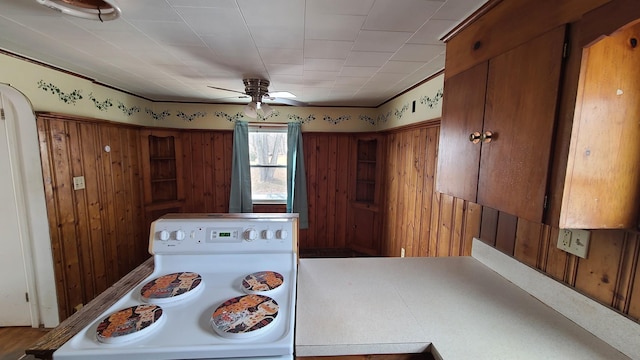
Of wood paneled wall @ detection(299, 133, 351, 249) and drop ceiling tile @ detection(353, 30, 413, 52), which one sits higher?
drop ceiling tile @ detection(353, 30, 413, 52)

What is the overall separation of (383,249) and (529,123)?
→ 298cm

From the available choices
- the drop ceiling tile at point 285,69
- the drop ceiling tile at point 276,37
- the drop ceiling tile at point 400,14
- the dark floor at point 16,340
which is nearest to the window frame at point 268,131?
the drop ceiling tile at point 285,69

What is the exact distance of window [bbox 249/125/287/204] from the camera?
12.7 feet

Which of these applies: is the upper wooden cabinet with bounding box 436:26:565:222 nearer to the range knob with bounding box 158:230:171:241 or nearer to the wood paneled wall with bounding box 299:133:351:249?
the range knob with bounding box 158:230:171:241

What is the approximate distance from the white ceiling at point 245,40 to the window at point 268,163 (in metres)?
1.35

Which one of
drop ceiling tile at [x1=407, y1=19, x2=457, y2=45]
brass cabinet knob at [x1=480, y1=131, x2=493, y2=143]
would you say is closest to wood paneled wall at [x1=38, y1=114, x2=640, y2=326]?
brass cabinet knob at [x1=480, y1=131, x2=493, y2=143]

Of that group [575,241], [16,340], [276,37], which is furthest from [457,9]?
[16,340]

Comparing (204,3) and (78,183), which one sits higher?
(204,3)

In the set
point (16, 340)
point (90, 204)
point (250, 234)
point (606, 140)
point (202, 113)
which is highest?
point (202, 113)

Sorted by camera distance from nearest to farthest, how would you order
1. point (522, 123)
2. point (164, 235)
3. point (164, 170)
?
1. point (522, 123)
2. point (164, 235)
3. point (164, 170)

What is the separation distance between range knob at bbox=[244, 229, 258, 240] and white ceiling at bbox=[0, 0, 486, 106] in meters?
1.08

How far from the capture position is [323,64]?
6.46 feet

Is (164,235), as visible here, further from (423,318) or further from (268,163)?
(268,163)

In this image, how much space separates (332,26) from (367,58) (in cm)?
55
